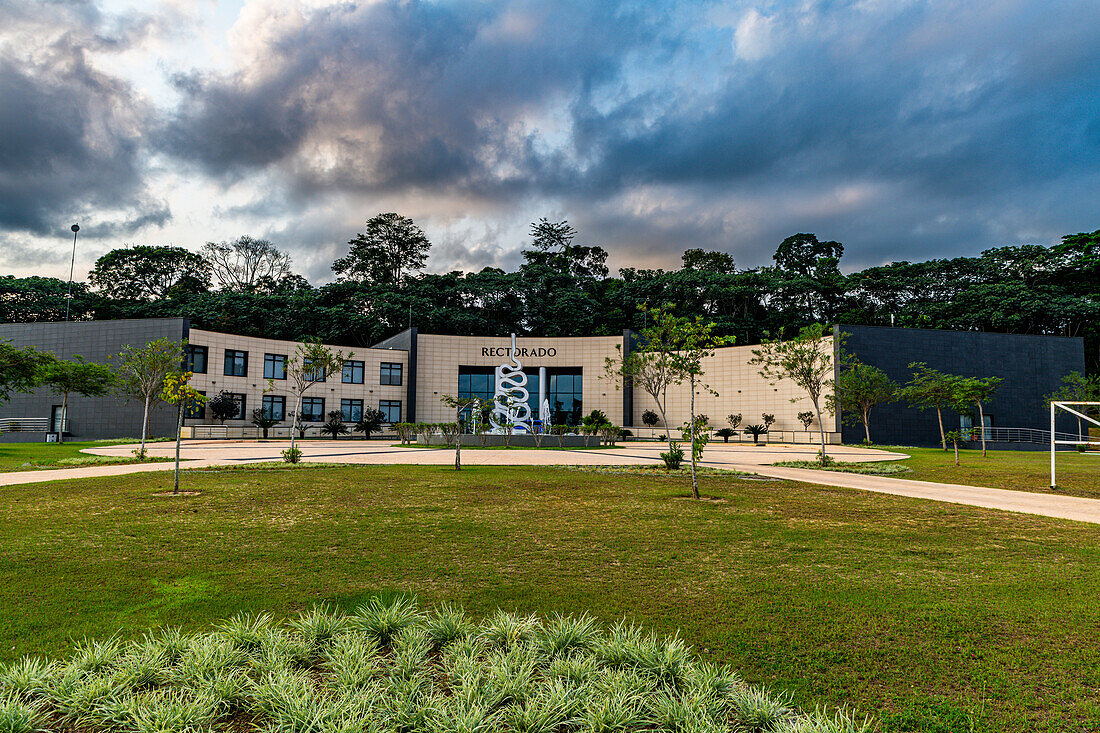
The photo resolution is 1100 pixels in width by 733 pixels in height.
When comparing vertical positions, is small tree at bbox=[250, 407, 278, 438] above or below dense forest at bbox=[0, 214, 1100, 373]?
below

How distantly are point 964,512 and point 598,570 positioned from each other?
834 centimetres

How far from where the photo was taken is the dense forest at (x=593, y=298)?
2279 inches

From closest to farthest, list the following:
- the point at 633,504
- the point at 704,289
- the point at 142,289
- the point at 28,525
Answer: the point at 28,525 → the point at 633,504 → the point at 704,289 → the point at 142,289

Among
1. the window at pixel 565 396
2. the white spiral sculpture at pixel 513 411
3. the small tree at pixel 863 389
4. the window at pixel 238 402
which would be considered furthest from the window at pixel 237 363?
the small tree at pixel 863 389

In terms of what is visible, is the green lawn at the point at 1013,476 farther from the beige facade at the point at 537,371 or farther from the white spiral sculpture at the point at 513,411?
the beige facade at the point at 537,371

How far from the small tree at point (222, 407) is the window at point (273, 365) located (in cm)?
396

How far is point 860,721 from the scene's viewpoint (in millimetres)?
3617

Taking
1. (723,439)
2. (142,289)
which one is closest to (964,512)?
(723,439)

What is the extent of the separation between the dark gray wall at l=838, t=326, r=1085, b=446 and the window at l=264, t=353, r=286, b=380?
4348cm

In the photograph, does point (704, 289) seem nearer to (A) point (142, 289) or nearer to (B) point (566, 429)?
(B) point (566, 429)

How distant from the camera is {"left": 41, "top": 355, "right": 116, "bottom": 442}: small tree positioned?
106 feet

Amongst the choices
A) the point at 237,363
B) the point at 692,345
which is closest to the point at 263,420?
the point at 237,363

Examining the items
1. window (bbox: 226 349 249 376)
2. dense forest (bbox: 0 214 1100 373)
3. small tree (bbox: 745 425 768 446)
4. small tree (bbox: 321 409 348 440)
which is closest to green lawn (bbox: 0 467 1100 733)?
small tree (bbox: 321 409 348 440)

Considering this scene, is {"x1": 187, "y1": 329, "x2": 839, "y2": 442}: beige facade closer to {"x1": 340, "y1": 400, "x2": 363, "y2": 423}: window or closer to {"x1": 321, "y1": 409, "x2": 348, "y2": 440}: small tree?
{"x1": 340, "y1": 400, "x2": 363, "y2": 423}: window
